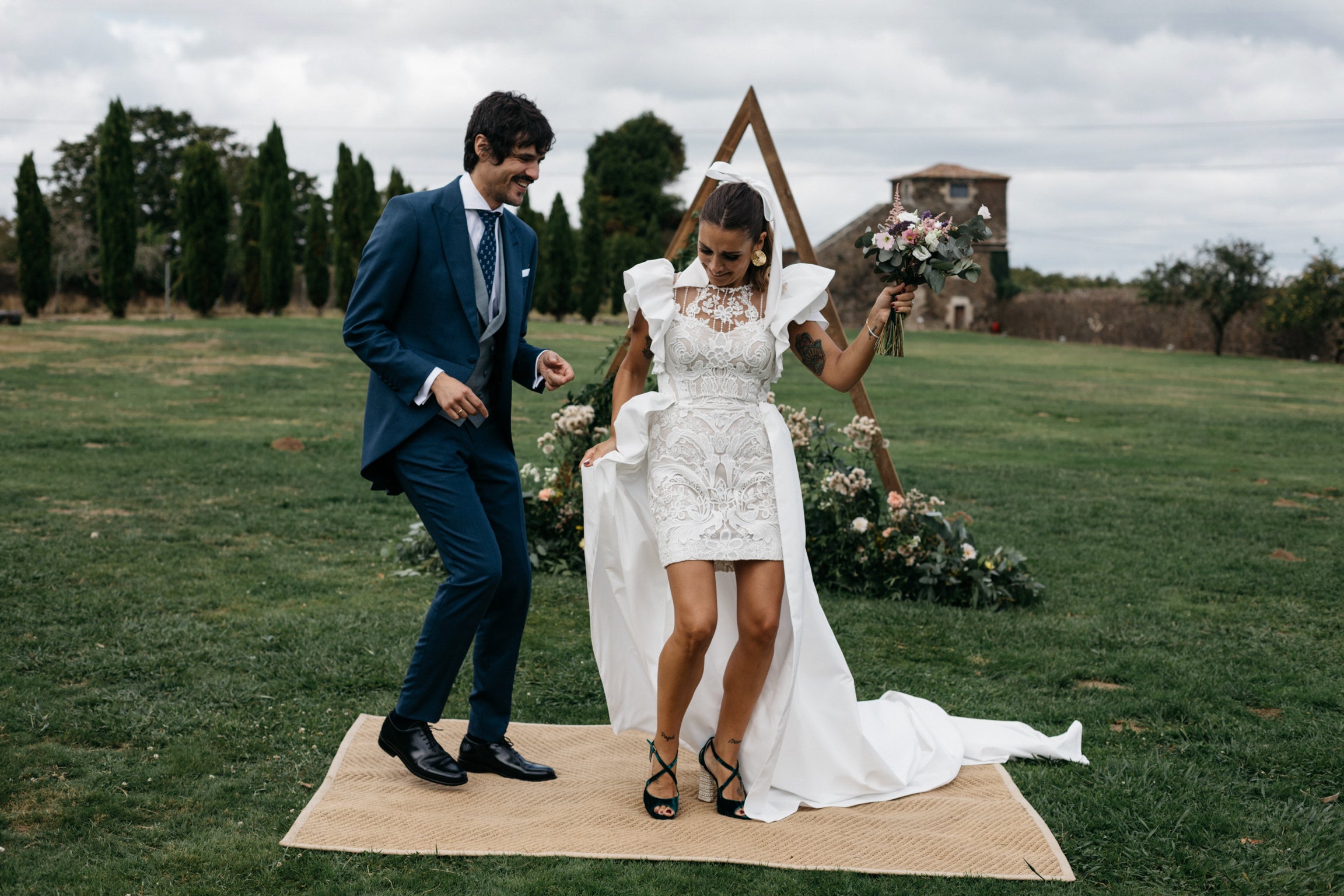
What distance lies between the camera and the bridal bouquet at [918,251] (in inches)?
150

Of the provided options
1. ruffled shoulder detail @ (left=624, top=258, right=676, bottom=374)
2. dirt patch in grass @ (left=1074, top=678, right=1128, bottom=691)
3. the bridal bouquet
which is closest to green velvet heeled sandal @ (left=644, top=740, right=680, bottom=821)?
ruffled shoulder detail @ (left=624, top=258, right=676, bottom=374)

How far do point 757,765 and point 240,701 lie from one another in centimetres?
233

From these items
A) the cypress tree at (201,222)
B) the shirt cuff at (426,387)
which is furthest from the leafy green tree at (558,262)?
the shirt cuff at (426,387)

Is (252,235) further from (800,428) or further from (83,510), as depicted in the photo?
(800,428)

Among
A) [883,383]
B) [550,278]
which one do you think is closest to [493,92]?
[883,383]

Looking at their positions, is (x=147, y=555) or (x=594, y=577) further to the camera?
(x=147, y=555)

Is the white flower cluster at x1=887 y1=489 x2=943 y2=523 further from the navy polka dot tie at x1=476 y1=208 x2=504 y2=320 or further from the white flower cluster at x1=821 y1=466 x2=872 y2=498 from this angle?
the navy polka dot tie at x1=476 y1=208 x2=504 y2=320

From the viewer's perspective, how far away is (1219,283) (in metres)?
40.4

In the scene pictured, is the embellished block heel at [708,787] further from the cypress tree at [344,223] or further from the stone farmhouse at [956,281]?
the stone farmhouse at [956,281]

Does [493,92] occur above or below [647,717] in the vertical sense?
above

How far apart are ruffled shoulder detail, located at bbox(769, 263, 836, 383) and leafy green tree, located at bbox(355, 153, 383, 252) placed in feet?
119

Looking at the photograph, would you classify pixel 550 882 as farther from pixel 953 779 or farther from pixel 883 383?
pixel 883 383

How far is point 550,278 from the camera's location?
41.8m

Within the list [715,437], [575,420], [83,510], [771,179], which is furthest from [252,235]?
[715,437]
